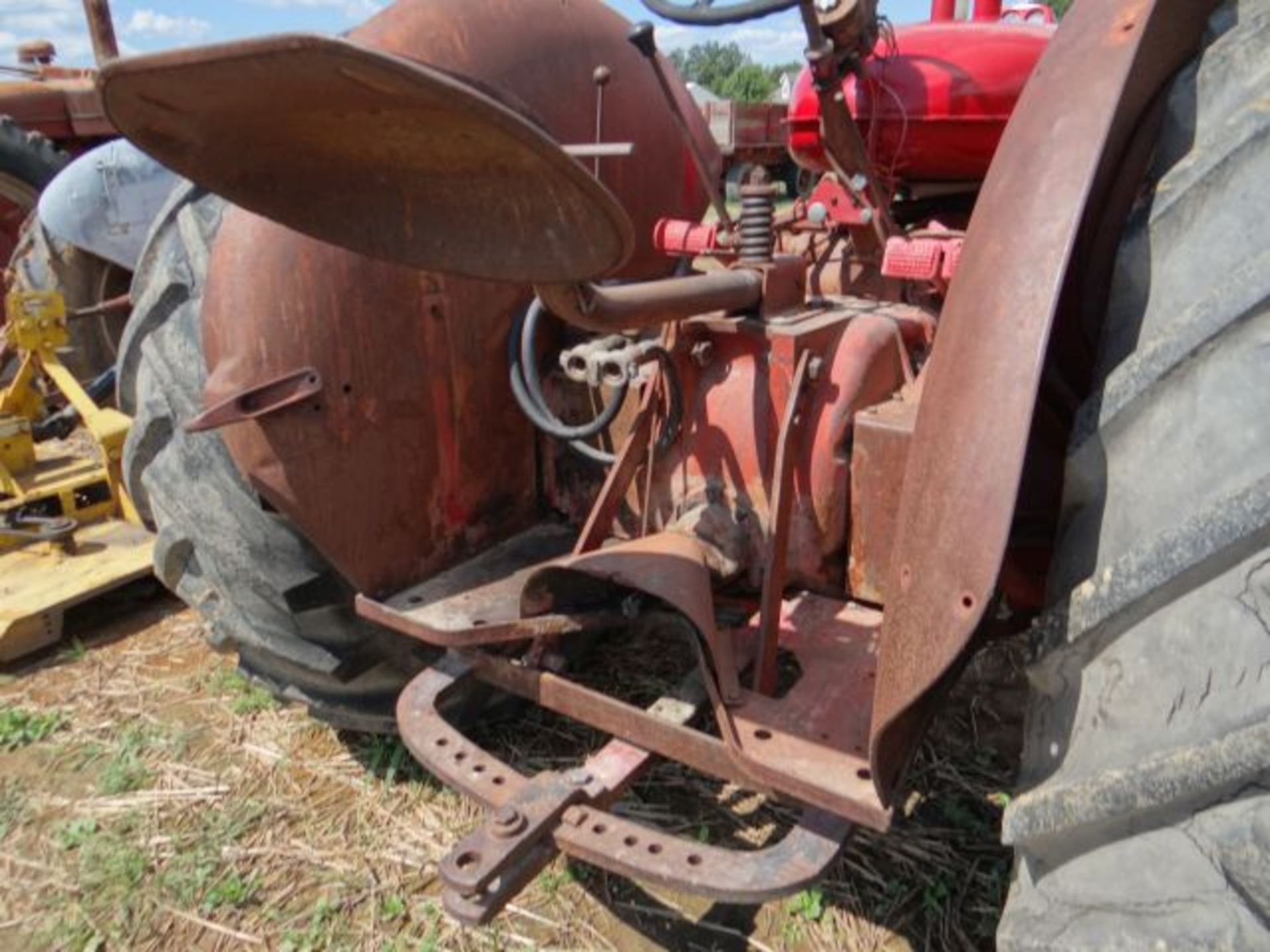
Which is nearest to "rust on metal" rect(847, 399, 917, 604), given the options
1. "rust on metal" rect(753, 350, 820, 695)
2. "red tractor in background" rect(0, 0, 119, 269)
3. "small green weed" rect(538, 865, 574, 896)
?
"rust on metal" rect(753, 350, 820, 695)

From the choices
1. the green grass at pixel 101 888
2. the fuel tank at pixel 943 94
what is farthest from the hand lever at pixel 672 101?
the green grass at pixel 101 888

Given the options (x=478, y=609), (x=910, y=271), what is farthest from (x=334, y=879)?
(x=910, y=271)

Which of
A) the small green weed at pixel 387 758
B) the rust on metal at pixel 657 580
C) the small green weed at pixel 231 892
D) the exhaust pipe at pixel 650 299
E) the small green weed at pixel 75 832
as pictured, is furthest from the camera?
the small green weed at pixel 387 758

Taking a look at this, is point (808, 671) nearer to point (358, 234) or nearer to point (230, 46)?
point (358, 234)

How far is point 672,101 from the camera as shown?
1913 mm

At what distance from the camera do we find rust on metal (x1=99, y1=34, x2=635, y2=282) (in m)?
0.90

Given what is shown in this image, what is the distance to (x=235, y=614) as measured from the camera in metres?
1.98

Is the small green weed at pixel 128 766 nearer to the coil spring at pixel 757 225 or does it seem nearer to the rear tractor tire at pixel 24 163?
the coil spring at pixel 757 225

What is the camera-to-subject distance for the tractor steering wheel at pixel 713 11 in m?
1.84

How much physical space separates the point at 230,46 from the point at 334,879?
178 centimetres

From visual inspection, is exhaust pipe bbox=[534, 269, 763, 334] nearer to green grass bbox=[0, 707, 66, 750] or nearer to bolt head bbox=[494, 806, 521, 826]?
bolt head bbox=[494, 806, 521, 826]

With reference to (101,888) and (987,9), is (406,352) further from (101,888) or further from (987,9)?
(987,9)

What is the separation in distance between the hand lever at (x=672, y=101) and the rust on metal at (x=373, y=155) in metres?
0.82

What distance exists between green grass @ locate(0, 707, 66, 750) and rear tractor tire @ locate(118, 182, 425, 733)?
3.11 feet
